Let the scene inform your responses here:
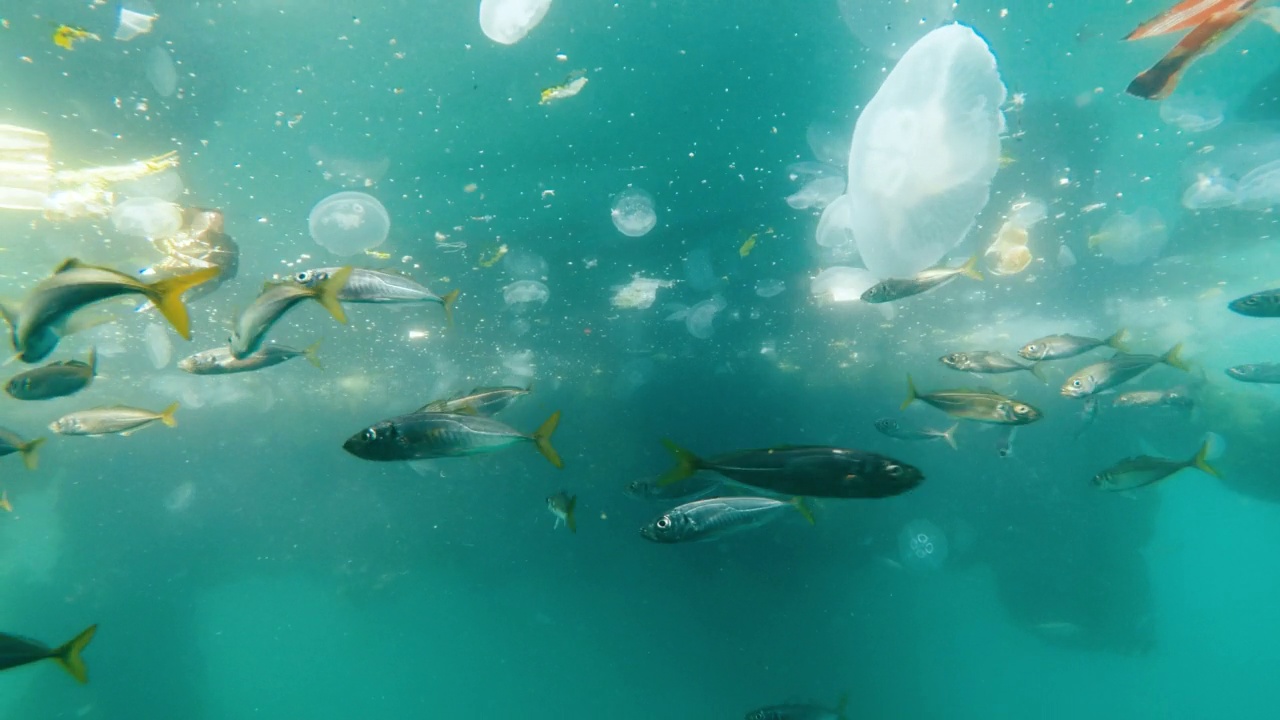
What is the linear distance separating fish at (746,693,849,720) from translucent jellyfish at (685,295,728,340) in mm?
9254

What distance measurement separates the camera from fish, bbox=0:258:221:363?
123 inches

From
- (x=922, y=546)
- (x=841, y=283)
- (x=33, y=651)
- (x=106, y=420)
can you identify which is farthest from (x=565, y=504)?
(x=922, y=546)

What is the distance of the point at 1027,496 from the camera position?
1983cm

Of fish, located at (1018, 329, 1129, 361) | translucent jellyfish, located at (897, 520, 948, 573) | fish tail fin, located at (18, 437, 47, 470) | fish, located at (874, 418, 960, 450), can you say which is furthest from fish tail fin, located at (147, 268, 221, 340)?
translucent jellyfish, located at (897, 520, 948, 573)

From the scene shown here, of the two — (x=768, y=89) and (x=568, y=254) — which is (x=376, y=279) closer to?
(x=768, y=89)

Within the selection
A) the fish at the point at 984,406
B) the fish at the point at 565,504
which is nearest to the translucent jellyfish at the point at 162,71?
the fish at the point at 565,504

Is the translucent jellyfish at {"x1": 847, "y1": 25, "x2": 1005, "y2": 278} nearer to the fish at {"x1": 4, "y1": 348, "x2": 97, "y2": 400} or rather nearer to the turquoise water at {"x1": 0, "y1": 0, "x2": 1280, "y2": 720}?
the turquoise water at {"x1": 0, "y1": 0, "x2": 1280, "y2": 720}

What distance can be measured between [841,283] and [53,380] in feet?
45.3

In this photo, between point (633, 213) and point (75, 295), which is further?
point (633, 213)

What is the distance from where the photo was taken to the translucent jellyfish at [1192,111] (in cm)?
849

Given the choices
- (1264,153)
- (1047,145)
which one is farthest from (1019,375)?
(1047,145)

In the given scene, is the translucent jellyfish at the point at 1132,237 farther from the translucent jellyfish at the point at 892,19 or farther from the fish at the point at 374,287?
the fish at the point at 374,287

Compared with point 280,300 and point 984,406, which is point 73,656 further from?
point 984,406

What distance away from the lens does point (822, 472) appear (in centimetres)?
306
